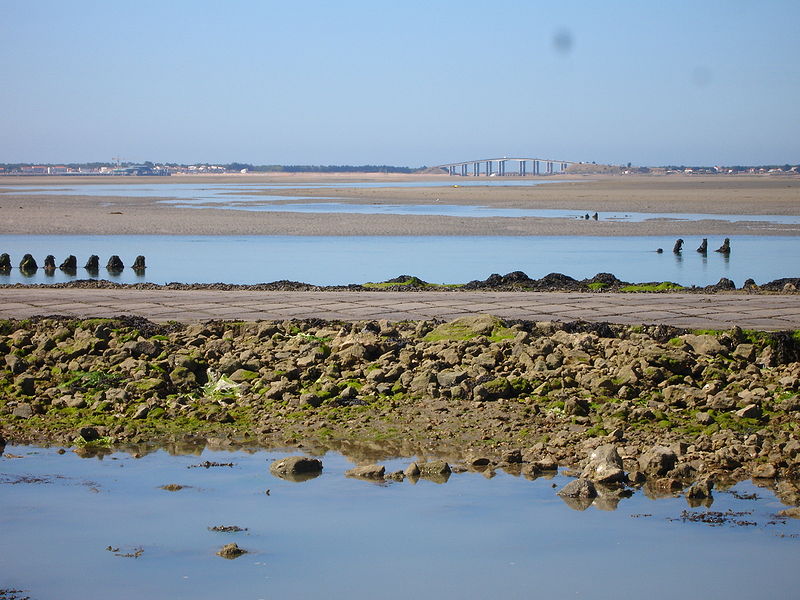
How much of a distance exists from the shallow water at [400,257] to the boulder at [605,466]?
15.1 meters

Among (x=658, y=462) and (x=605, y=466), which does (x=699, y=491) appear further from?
(x=605, y=466)

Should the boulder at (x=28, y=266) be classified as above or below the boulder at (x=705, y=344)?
below

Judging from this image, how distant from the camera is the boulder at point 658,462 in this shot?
8383mm

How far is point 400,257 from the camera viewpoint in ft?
100

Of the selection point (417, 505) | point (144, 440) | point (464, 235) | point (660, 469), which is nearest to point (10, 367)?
point (144, 440)

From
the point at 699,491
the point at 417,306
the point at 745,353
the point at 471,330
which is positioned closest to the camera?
the point at 699,491

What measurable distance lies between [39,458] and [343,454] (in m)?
2.66

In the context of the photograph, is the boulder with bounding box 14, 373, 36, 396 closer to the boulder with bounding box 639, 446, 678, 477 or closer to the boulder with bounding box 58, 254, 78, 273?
the boulder with bounding box 639, 446, 678, 477

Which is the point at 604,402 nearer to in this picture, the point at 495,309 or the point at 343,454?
the point at 343,454

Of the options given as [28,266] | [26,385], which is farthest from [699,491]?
[28,266]

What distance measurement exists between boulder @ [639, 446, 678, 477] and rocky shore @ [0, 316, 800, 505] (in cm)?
3

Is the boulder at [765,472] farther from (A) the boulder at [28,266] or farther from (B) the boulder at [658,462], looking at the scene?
(A) the boulder at [28,266]

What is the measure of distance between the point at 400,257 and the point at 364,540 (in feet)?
76.8

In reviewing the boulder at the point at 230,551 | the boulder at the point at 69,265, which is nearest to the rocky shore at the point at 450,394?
the boulder at the point at 230,551
